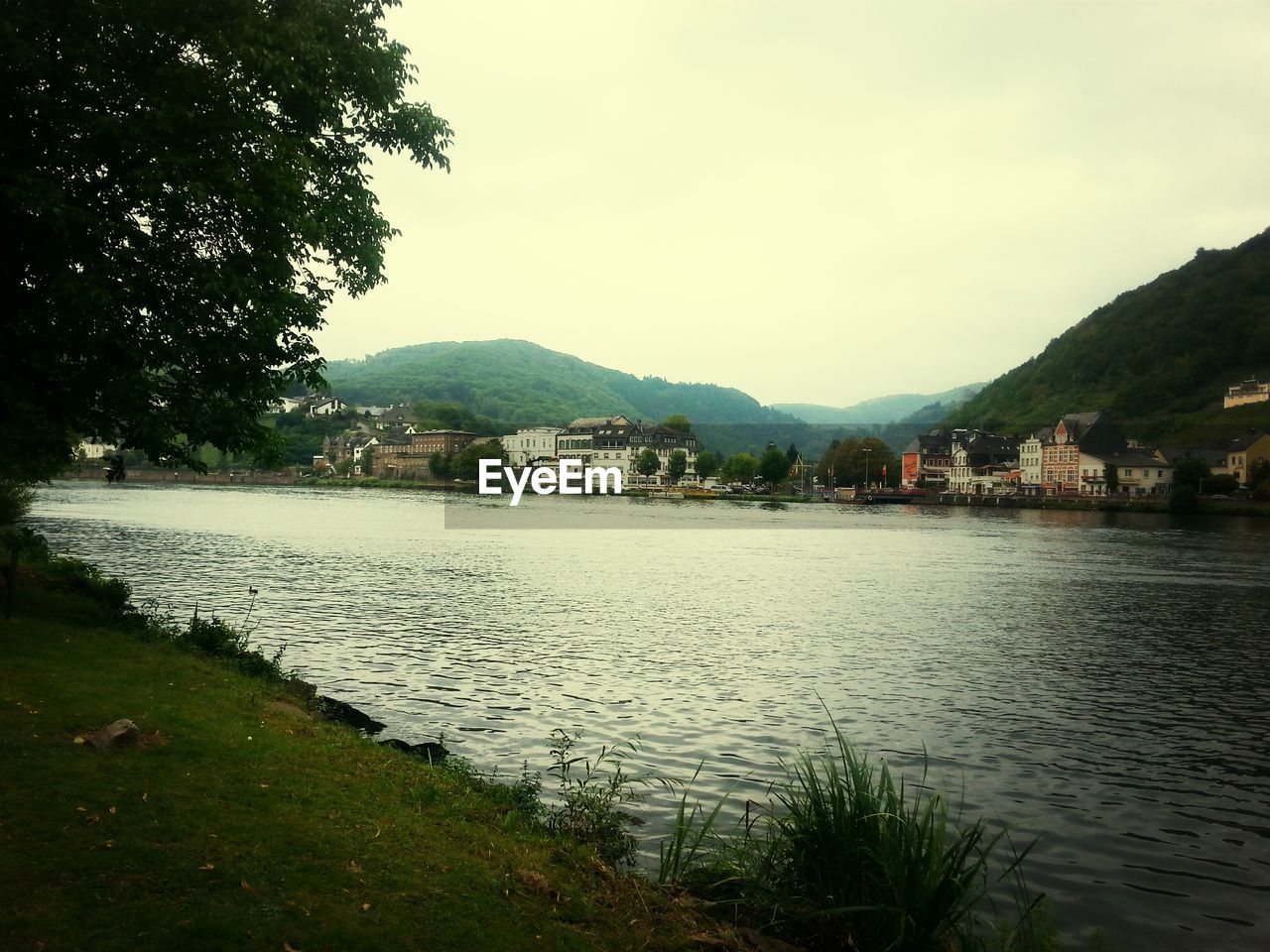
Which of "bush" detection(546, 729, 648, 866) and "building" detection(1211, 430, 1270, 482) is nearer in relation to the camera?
"bush" detection(546, 729, 648, 866)

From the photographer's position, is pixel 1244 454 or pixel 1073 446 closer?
pixel 1244 454

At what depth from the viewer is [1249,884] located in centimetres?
1335

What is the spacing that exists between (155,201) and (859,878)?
44.8 ft

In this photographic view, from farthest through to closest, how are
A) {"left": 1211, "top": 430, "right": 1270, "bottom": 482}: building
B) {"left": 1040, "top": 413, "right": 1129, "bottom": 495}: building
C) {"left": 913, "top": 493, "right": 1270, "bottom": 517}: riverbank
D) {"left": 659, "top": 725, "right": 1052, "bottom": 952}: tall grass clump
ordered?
{"left": 1040, "top": 413, "right": 1129, "bottom": 495}: building
{"left": 1211, "top": 430, "right": 1270, "bottom": 482}: building
{"left": 913, "top": 493, "right": 1270, "bottom": 517}: riverbank
{"left": 659, "top": 725, "right": 1052, "bottom": 952}: tall grass clump

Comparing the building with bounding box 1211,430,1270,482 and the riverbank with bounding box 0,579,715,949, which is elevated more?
the building with bounding box 1211,430,1270,482

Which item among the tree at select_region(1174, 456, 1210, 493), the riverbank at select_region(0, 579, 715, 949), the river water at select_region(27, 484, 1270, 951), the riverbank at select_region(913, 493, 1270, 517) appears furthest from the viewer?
the tree at select_region(1174, 456, 1210, 493)

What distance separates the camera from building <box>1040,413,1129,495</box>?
580 ft

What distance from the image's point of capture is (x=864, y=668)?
28.1 m

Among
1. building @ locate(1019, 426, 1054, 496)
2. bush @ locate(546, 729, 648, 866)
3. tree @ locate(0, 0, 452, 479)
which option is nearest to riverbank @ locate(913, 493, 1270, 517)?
building @ locate(1019, 426, 1054, 496)

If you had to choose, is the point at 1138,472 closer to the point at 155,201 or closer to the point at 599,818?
the point at 599,818

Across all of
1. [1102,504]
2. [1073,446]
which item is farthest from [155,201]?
[1073,446]

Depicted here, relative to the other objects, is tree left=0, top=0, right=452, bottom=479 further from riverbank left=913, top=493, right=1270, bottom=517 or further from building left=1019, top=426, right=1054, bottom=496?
building left=1019, top=426, right=1054, bottom=496

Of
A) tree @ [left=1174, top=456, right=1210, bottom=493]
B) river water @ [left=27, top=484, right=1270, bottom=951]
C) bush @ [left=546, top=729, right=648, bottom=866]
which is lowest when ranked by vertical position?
river water @ [left=27, top=484, right=1270, bottom=951]

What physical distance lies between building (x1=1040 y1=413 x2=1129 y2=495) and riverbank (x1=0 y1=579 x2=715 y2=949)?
188635mm
